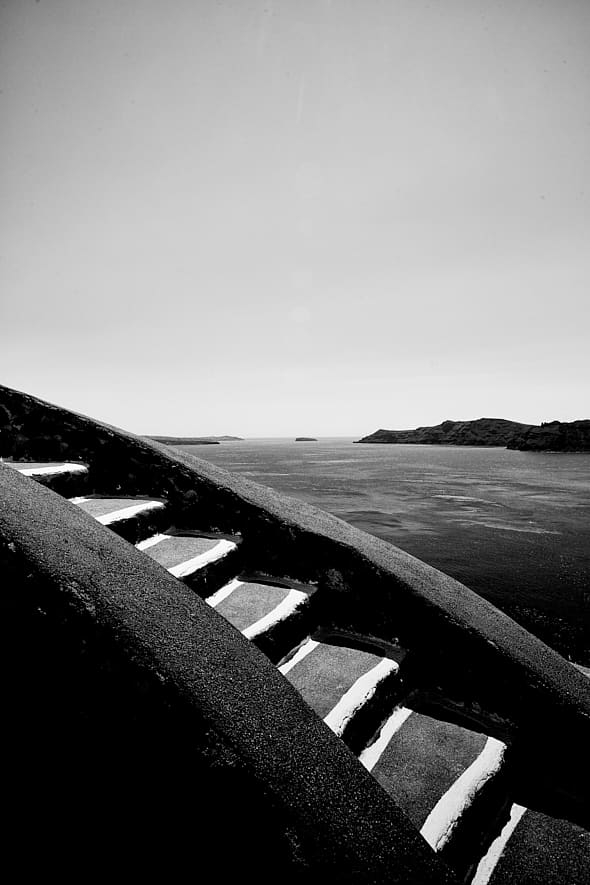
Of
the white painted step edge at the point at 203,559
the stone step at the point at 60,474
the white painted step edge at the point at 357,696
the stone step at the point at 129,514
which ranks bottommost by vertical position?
the white painted step edge at the point at 357,696

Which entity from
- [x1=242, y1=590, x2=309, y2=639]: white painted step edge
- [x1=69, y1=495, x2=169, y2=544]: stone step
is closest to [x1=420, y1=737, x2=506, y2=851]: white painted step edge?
[x1=242, y1=590, x2=309, y2=639]: white painted step edge

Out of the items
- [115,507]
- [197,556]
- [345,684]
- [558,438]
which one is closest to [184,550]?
[197,556]

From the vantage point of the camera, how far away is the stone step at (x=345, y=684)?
69.0 inches

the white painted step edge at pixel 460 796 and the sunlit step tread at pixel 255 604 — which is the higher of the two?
the sunlit step tread at pixel 255 604

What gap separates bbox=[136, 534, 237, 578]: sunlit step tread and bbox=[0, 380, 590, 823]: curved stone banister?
138 millimetres

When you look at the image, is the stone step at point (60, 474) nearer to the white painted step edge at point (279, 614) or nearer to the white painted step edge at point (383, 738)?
the white painted step edge at point (279, 614)

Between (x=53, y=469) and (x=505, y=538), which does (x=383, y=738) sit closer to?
(x=53, y=469)

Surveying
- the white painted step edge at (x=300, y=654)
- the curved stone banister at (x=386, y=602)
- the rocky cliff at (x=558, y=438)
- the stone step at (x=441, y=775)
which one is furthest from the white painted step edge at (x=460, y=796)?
the rocky cliff at (x=558, y=438)

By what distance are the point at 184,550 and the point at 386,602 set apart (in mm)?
1218

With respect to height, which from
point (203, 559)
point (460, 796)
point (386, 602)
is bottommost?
point (460, 796)

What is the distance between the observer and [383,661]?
2.12 meters

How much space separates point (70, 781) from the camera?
45.1 inches

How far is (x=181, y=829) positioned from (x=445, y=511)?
1427 cm

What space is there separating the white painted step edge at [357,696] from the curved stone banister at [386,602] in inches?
6.0
